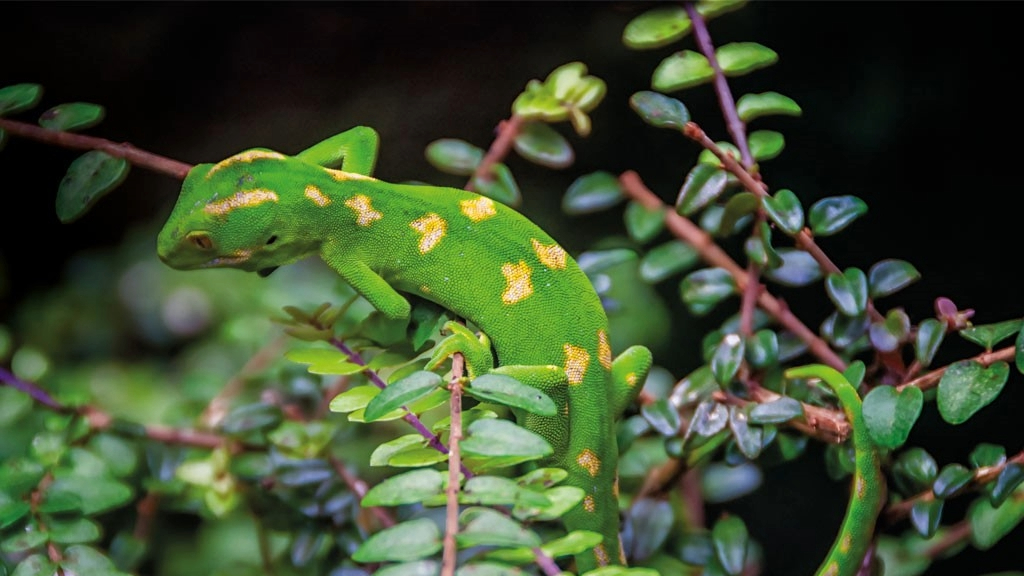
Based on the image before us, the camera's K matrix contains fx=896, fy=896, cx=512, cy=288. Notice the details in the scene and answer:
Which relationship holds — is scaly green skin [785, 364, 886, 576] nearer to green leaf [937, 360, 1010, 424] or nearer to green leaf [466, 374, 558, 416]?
green leaf [937, 360, 1010, 424]

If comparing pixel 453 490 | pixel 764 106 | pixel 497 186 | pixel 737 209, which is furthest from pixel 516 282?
pixel 453 490

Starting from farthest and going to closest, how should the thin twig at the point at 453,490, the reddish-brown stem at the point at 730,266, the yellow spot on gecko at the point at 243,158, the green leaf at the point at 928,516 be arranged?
the reddish-brown stem at the point at 730,266, the yellow spot on gecko at the point at 243,158, the green leaf at the point at 928,516, the thin twig at the point at 453,490

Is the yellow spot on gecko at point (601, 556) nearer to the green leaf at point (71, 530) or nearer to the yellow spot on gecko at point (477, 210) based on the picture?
the yellow spot on gecko at point (477, 210)

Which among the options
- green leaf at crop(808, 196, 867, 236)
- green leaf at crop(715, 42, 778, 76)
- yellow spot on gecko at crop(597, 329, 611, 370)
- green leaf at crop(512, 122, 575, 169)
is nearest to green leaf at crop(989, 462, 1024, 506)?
green leaf at crop(808, 196, 867, 236)

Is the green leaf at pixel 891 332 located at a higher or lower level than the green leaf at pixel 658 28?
lower

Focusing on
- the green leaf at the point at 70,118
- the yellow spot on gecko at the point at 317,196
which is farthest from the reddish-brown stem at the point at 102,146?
the yellow spot on gecko at the point at 317,196
